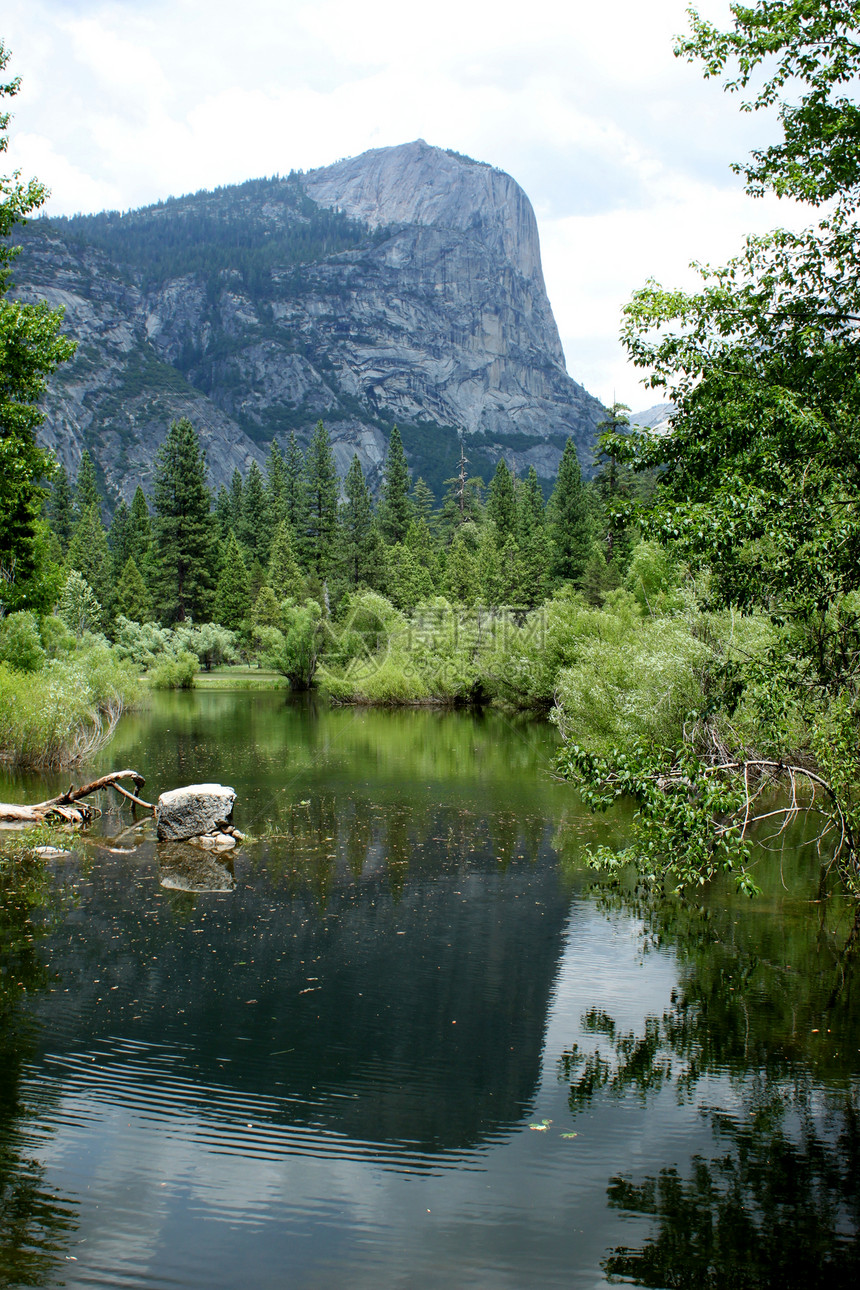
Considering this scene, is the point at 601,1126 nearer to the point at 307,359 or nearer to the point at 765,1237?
the point at 765,1237

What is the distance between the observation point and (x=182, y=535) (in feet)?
237

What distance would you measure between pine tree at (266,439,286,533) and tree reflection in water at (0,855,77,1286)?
72.6 metres

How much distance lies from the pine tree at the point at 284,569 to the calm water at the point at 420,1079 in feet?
188

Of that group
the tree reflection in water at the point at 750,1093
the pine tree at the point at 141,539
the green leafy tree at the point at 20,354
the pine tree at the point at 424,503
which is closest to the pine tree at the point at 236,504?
the pine tree at the point at 141,539

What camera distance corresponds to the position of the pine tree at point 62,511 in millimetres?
80812

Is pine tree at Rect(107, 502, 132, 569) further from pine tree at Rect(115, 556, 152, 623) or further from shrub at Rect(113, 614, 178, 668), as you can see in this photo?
shrub at Rect(113, 614, 178, 668)

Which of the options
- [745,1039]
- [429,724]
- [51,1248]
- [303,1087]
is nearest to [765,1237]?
[745,1039]

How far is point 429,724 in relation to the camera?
3900 centimetres

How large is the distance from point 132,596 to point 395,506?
79.6 ft

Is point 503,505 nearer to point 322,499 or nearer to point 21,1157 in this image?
point 322,499

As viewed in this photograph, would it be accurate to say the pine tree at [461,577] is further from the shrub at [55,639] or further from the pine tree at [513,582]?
the shrub at [55,639]

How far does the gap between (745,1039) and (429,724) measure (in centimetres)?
3022

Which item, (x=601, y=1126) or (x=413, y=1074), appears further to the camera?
(x=413, y=1074)

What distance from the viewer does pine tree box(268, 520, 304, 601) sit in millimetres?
72062
